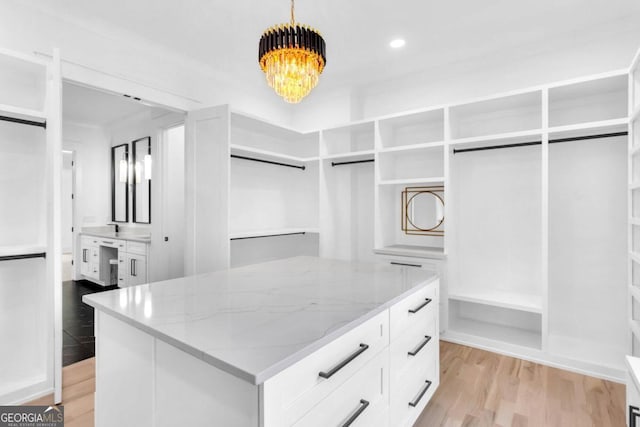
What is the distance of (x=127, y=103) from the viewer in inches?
182

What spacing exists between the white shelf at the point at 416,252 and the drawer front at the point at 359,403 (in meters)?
1.90

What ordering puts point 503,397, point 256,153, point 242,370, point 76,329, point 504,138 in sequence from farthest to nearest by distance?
point 256,153, point 76,329, point 504,138, point 503,397, point 242,370

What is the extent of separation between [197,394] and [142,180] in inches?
191

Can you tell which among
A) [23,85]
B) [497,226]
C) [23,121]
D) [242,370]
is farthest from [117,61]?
[497,226]

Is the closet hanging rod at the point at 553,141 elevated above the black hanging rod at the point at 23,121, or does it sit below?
above

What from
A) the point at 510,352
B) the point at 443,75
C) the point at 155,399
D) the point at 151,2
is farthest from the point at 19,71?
the point at 510,352

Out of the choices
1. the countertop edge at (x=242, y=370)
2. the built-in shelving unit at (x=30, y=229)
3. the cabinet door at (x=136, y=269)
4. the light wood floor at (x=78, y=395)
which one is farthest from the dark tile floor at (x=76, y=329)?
the countertop edge at (x=242, y=370)

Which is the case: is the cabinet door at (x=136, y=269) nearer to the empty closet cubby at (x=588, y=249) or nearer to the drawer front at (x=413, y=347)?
the drawer front at (x=413, y=347)

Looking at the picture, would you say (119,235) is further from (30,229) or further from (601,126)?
(601,126)

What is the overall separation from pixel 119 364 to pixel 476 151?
3359 mm

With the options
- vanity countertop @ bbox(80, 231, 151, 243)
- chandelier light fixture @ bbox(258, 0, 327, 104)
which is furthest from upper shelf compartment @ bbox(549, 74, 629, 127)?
vanity countertop @ bbox(80, 231, 151, 243)

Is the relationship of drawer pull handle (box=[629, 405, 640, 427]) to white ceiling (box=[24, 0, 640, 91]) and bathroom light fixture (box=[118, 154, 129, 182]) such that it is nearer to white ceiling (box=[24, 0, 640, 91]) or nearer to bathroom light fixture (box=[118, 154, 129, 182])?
white ceiling (box=[24, 0, 640, 91])

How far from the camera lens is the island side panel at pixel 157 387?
0.90 meters

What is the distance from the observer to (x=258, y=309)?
1282 mm
